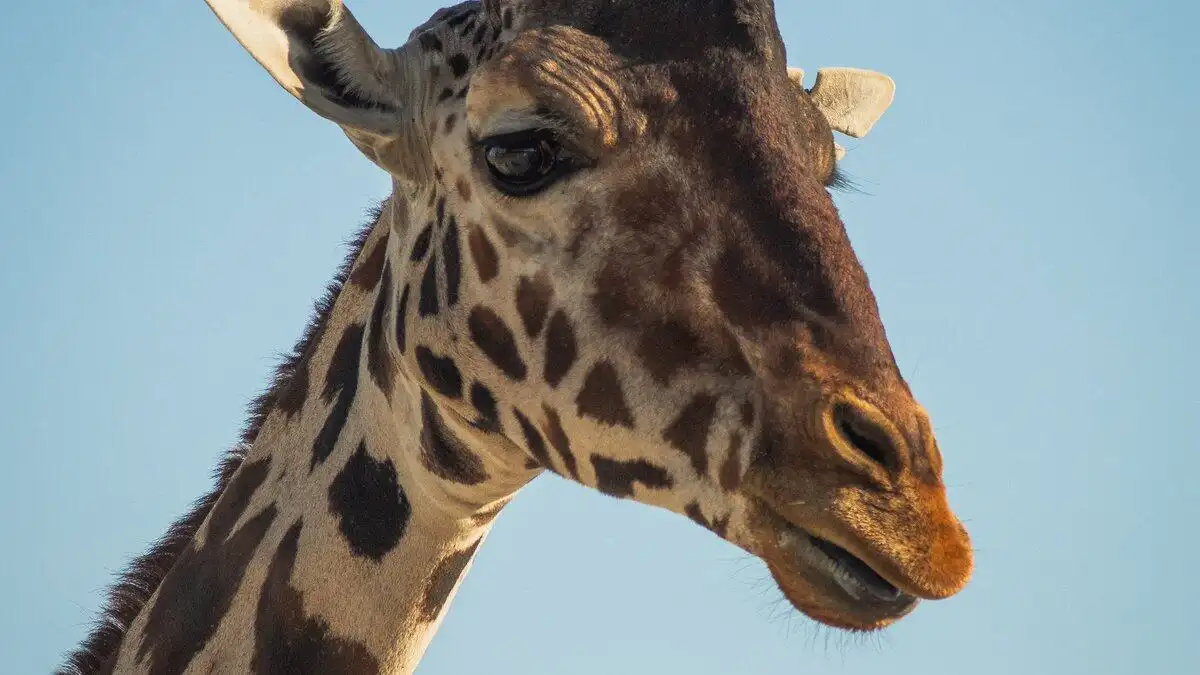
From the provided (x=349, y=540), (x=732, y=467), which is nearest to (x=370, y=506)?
(x=349, y=540)

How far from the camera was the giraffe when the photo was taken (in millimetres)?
3861

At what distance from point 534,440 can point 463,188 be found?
95 centimetres

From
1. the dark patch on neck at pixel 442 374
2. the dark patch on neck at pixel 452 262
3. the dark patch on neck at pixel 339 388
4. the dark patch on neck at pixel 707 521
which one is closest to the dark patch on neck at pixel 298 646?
the dark patch on neck at pixel 339 388

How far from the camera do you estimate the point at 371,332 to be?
5.51m

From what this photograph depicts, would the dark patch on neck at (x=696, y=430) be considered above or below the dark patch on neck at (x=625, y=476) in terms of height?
above

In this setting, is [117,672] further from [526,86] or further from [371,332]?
[526,86]

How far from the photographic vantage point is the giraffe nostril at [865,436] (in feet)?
12.1

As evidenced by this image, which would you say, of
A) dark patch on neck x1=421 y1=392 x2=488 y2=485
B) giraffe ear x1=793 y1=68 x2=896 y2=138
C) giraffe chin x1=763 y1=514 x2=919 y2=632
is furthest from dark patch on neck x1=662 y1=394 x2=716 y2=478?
giraffe ear x1=793 y1=68 x2=896 y2=138

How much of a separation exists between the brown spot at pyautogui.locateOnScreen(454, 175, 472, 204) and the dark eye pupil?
0.21 m

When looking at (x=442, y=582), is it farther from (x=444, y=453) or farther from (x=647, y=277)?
(x=647, y=277)

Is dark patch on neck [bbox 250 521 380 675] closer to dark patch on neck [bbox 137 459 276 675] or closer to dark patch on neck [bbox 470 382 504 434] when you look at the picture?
dark patch on neck [bbox 137 459 276 675]

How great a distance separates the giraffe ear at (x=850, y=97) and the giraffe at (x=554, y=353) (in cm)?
99

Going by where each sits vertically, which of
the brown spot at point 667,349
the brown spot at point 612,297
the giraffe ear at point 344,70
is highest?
the giraffe ear at point 344,70

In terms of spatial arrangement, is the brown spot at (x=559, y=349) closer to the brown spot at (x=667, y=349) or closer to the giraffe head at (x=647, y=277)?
the giraffe head at (x=647, y=277)
